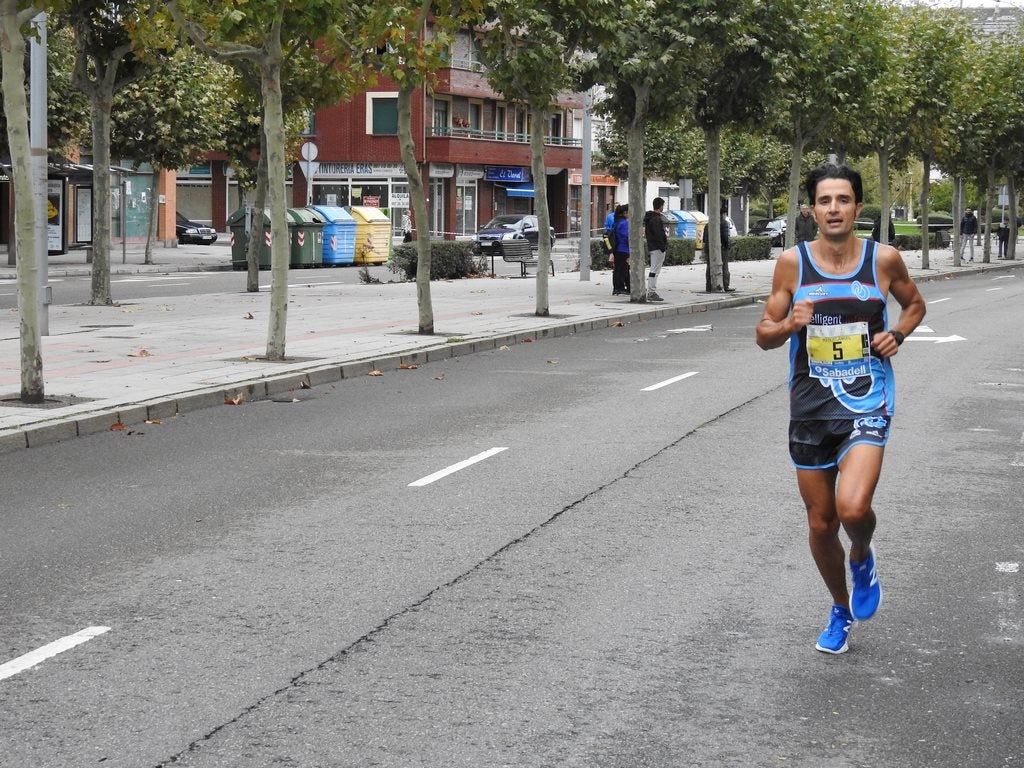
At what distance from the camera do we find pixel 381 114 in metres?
69.2

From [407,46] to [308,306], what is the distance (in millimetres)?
8359

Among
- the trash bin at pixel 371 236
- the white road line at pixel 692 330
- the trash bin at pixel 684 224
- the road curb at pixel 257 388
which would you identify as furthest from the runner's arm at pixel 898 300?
the trash bin at pixel 684 224

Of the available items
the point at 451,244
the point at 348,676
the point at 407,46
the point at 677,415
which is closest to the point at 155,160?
the point at 451,244

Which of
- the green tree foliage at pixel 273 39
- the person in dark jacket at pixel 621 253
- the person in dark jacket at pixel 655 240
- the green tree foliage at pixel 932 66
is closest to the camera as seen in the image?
the green tree foliage at pixel 273 39

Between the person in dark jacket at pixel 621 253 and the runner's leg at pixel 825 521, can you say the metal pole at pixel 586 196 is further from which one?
the runner's leg at pixel 825 521

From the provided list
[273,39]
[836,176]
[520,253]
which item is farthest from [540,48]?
[836,176]

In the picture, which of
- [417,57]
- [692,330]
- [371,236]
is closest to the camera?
[417,57]

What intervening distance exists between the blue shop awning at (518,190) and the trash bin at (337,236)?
2902 centimetres

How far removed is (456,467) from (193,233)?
53.5m

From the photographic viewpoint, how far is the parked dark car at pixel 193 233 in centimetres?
6209

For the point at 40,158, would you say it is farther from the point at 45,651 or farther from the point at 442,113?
the point at 442,113

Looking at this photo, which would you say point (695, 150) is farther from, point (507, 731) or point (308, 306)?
point (507, 731)

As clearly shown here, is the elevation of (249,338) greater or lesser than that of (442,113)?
lesser

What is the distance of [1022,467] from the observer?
10539mm
